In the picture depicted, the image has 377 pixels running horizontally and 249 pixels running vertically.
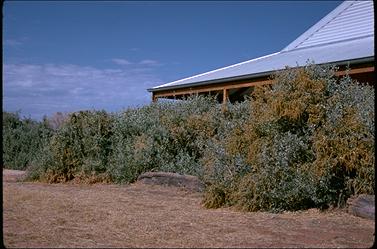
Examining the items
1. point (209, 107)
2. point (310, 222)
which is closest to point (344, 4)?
point (209, 107)

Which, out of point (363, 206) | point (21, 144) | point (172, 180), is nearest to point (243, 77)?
point (172, 180)

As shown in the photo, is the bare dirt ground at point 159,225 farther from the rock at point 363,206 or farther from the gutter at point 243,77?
the gutter at point 243,77

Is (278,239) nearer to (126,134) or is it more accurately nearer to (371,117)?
(371,117)

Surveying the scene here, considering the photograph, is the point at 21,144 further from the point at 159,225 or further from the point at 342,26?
the point at 159,225

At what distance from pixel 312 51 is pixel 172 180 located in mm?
9452

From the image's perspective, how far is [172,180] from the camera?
10547mm

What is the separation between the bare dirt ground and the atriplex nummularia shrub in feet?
1.20

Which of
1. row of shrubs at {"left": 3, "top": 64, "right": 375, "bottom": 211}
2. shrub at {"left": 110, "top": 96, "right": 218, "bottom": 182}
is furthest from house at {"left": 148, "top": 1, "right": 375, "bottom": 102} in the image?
row of shrubs at {"left": 3, "top": 64, "right": 375, "bottom": 211}

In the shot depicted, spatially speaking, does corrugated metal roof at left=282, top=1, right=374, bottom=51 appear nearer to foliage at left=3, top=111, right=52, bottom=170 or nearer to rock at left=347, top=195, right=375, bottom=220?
foliage at left=3, top=111, right=52, bottom=170

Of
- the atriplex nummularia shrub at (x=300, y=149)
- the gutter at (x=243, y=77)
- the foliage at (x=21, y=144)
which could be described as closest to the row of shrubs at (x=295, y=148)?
the atriplex nummularia shrub at (x=300, y=149)

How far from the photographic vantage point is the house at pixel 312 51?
15.2 meters

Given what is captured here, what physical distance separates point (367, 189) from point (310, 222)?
1246 mm

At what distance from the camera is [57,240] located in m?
5.43

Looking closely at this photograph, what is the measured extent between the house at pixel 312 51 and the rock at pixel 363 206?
7.11m
